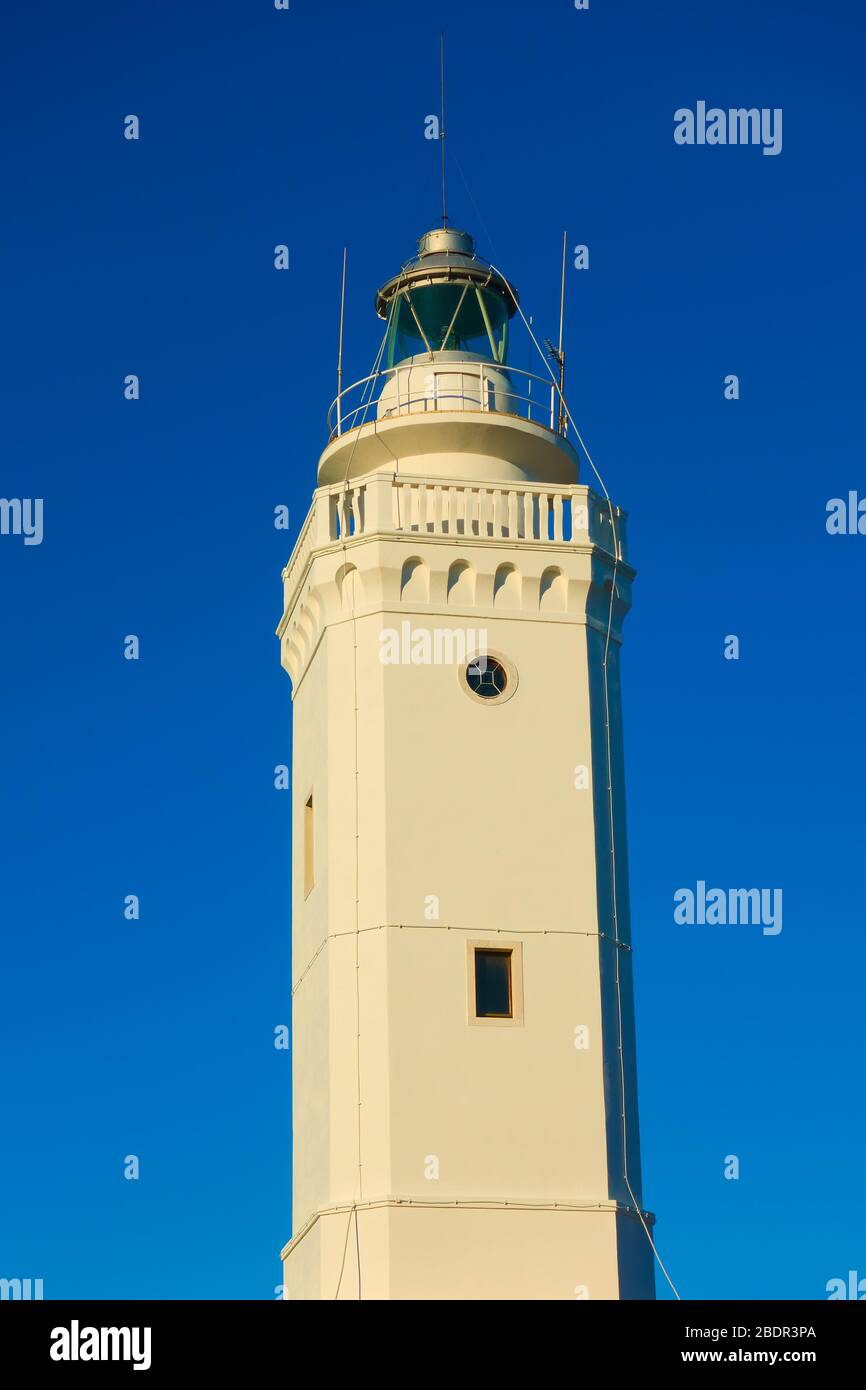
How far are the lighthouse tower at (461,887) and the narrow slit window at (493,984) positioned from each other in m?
0.03

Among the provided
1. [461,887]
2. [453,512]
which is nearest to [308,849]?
[461,887]

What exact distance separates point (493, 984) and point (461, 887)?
1.27 m

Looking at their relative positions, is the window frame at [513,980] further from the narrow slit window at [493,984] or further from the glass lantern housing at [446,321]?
the glass lantern housing at [446,321]

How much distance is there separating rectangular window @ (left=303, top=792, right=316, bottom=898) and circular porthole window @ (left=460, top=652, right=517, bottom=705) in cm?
274

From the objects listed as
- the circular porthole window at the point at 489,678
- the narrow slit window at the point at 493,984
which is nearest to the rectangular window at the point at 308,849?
the circular porthole window at the point at 489,678

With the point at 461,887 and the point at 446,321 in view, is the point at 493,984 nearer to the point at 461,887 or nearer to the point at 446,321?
the point at 461,887

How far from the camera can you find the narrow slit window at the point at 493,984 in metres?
27.2

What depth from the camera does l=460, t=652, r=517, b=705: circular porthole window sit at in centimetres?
2841

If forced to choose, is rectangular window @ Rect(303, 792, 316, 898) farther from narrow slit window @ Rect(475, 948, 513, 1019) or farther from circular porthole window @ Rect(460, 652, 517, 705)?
narrow slit window @ Rect(475, 948, 513, 1019)

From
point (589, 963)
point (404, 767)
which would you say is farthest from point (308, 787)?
point (589, 963)

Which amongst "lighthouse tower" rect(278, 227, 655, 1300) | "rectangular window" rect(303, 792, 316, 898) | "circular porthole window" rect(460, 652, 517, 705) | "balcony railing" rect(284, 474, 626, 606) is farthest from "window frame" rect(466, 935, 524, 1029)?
"balcony railing" rect(284, 474, 626, 606)

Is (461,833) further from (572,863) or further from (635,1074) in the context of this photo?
(635,1074)
